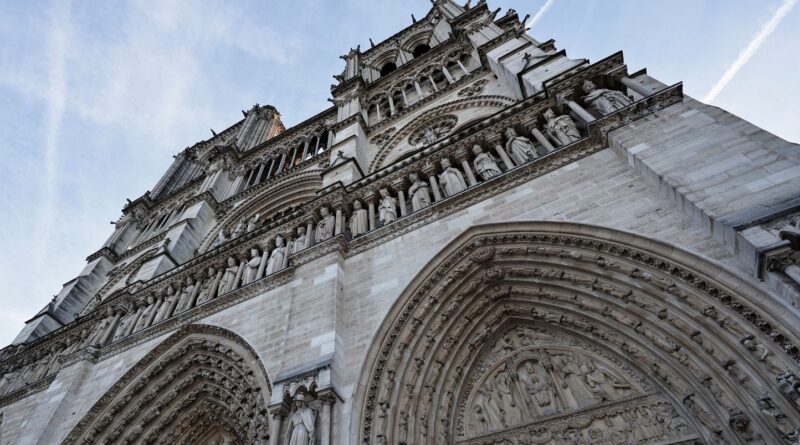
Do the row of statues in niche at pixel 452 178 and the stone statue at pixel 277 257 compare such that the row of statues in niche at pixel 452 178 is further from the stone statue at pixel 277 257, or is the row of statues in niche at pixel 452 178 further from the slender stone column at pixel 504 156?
the stone statue at pixel 277 257

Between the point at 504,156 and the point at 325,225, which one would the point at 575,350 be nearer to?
the point at 504,156

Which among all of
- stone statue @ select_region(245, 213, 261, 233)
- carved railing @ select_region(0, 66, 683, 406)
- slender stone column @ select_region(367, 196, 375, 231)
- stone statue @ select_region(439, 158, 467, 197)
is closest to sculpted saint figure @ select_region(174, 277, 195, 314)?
carved railing @ select_region(0, 66, 683, 406)

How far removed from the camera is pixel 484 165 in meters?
6.68

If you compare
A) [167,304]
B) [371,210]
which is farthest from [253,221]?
[371,210]

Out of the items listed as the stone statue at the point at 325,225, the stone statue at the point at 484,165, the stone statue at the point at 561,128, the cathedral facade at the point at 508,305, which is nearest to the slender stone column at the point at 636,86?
the cathedral facade at the point at 508,305

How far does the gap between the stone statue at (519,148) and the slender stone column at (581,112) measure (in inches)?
31.6

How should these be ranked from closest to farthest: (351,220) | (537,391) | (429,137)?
(537,391), (351,220), (429,137)

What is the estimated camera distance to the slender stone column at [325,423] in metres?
4.01

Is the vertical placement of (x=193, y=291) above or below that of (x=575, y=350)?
above

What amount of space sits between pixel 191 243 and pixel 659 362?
1253 cm

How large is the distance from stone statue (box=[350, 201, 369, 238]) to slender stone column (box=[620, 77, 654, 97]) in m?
4.59

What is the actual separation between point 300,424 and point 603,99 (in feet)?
19.3

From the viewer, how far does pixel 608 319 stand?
4.47 meters

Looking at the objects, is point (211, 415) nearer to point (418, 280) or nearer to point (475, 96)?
point (418, 280)
